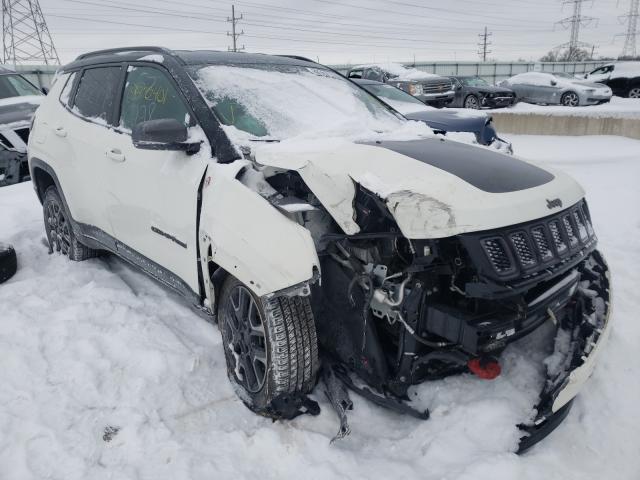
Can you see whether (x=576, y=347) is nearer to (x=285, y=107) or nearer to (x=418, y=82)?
(x=285, y=107)

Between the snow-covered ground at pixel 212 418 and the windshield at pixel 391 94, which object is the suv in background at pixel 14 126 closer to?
the snow-covered ground at pixel 212 418

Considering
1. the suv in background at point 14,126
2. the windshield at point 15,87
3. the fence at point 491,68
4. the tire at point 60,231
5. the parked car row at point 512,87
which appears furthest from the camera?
the fence at point 491,68

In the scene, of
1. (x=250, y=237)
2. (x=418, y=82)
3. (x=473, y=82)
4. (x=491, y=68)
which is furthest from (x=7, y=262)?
(x=491, y=68)

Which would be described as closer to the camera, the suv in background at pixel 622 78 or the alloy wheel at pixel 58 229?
the alloy wheel at pixel 58 229

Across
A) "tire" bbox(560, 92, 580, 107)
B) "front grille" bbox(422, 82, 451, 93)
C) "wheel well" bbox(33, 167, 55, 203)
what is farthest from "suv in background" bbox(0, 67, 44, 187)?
"tire" bbox(560, 92, 580, 107)

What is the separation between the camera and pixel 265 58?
3.42m

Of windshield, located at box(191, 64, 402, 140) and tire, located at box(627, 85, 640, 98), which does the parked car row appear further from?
windshield, located at box(191, 64, 402, 140)

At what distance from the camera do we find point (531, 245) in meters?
1.98

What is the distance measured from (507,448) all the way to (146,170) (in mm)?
2309

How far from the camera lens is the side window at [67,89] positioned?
401 centimetres

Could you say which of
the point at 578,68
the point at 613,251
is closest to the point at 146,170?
the point at 613,251

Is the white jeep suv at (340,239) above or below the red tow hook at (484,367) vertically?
above

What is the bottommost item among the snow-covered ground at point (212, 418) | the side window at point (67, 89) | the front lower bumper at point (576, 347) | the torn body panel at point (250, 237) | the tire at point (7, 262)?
the snow-covered ground at point (212, 418)

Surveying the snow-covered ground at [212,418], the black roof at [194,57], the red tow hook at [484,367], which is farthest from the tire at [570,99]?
the red tow hook at [484,367]
